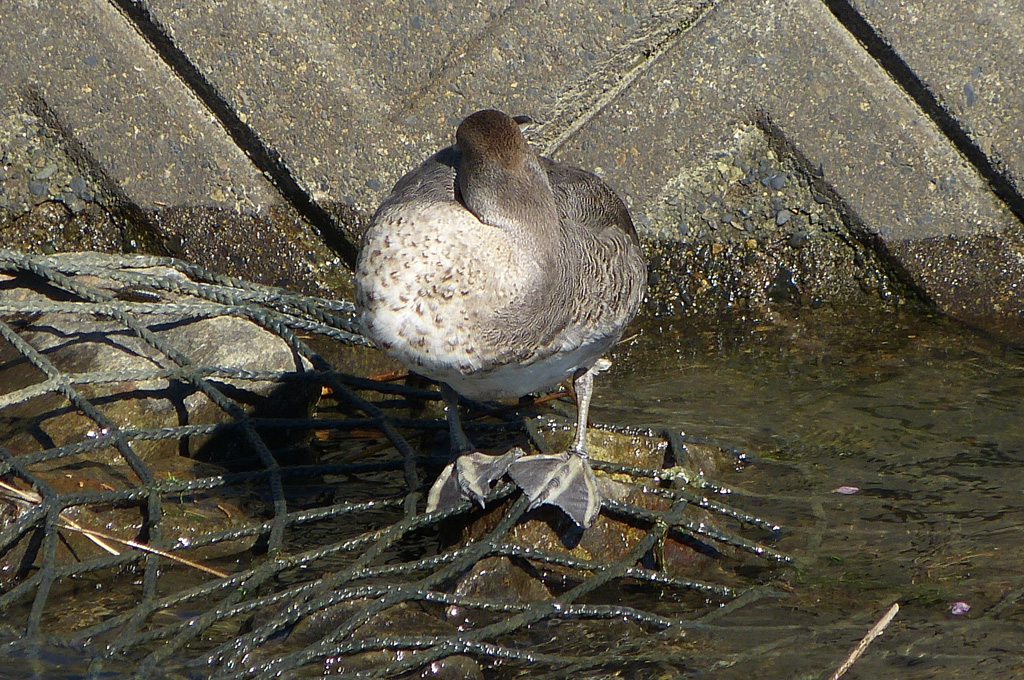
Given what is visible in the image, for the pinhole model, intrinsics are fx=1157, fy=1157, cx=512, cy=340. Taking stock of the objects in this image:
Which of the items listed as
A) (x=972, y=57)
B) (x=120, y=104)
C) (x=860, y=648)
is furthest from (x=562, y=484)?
(x=972, y=57)

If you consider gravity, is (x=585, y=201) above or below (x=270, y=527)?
above

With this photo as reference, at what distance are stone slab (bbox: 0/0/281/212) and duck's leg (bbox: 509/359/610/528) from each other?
201 cm

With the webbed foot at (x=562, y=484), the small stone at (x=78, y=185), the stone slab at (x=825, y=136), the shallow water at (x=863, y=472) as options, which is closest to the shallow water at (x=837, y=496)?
the shallow water at (x=863, y=472)

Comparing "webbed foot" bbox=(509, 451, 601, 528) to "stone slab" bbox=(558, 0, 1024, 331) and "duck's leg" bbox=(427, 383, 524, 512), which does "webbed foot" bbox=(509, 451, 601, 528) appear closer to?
"duck's leg" bbox=(427, 383, 524, 512)

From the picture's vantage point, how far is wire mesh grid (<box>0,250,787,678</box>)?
2.61 m

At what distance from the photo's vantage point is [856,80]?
4531 mm

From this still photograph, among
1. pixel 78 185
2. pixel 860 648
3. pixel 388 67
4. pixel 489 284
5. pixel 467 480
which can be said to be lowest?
pixel 860 648

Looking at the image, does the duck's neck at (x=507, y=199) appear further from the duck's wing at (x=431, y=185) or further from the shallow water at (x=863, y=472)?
the shallow water at (x=863, y=472)

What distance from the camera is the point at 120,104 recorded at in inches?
176

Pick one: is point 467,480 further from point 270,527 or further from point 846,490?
point 846,490

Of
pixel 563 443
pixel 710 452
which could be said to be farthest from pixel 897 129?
pixel 563 443

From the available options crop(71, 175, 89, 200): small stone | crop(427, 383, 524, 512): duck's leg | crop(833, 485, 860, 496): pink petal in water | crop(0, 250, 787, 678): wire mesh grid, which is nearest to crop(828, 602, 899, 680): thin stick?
crop(0, 250, 787, 678): wire mesh grid

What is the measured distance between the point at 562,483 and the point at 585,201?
0.82 metres

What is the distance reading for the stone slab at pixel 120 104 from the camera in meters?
4.42
